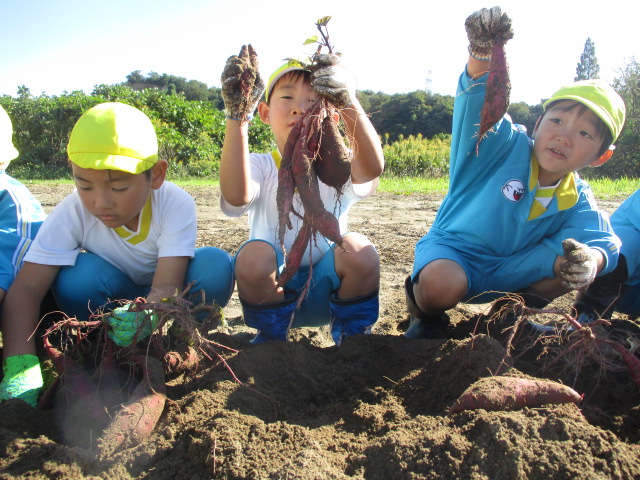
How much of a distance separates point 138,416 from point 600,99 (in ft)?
7.50

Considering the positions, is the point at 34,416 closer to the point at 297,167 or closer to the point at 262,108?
the point at 297,167

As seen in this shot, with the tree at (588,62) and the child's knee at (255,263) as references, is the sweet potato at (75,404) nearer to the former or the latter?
the child's knee at (255,263)

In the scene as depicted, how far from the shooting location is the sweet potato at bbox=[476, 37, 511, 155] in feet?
6.23

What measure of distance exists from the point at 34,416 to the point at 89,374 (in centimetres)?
28

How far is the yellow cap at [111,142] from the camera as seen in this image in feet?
5.91

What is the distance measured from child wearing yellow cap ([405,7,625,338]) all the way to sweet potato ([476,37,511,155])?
0.22 meters

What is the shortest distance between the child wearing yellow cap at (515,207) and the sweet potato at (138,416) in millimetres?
1246

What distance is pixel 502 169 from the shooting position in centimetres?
240

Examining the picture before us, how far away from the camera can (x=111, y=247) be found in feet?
7.09

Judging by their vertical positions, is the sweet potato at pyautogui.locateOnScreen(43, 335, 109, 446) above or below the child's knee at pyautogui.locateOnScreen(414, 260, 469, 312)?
below

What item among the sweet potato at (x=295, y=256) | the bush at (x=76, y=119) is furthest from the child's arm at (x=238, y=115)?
the bush at (x=76, y=119)

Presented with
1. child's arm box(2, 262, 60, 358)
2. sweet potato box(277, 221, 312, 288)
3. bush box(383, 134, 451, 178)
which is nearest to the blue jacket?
sweet potato box(277, 221, 312, 288)

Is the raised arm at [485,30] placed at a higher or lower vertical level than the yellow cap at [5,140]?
higher

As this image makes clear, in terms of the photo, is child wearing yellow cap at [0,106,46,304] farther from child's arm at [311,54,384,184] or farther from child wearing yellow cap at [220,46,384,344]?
child's arm at [311,54,384,184]
